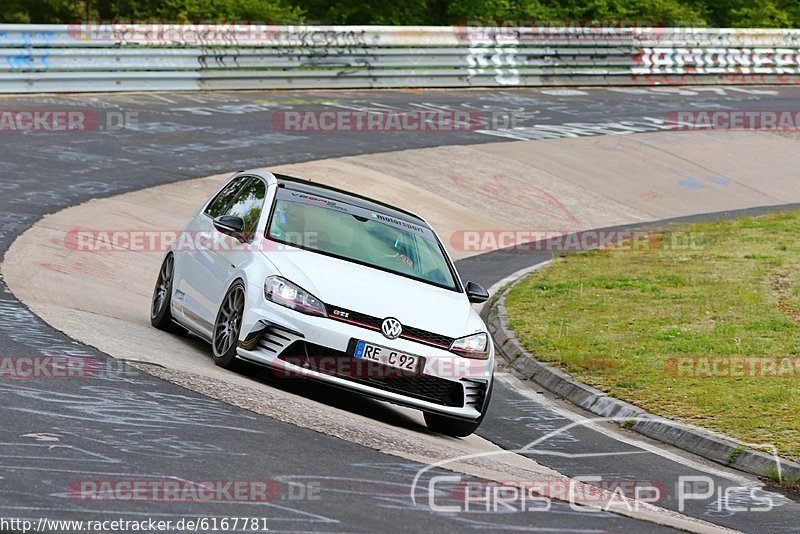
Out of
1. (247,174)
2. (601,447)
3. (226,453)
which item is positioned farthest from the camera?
(247,174)

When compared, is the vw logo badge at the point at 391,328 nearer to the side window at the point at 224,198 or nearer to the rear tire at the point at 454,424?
the rear tire at the point at 454,424

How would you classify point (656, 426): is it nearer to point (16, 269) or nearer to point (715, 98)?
point (16, 269)

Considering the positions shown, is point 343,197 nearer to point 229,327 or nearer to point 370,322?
point 229,327

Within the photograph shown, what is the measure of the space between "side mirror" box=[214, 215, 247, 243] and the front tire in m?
0.64

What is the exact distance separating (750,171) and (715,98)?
7350 mm

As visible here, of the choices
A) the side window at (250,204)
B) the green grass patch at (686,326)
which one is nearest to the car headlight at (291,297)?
the side window at (250,204)

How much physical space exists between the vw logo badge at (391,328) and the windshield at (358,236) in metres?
1.01

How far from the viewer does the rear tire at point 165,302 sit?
1152cm

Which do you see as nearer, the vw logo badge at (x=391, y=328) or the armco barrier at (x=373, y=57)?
the vw logo badge at (x=391, y=328)

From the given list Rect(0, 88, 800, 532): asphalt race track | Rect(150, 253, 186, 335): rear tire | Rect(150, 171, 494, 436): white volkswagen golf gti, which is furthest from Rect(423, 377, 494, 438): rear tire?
Rect(150, 253, 186, 335): rear tire

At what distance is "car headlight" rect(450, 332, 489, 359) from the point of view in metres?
9.44

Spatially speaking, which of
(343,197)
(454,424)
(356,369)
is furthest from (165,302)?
(454,424)

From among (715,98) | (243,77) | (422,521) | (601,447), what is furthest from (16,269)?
(715,98)

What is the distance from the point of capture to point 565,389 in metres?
12.1
